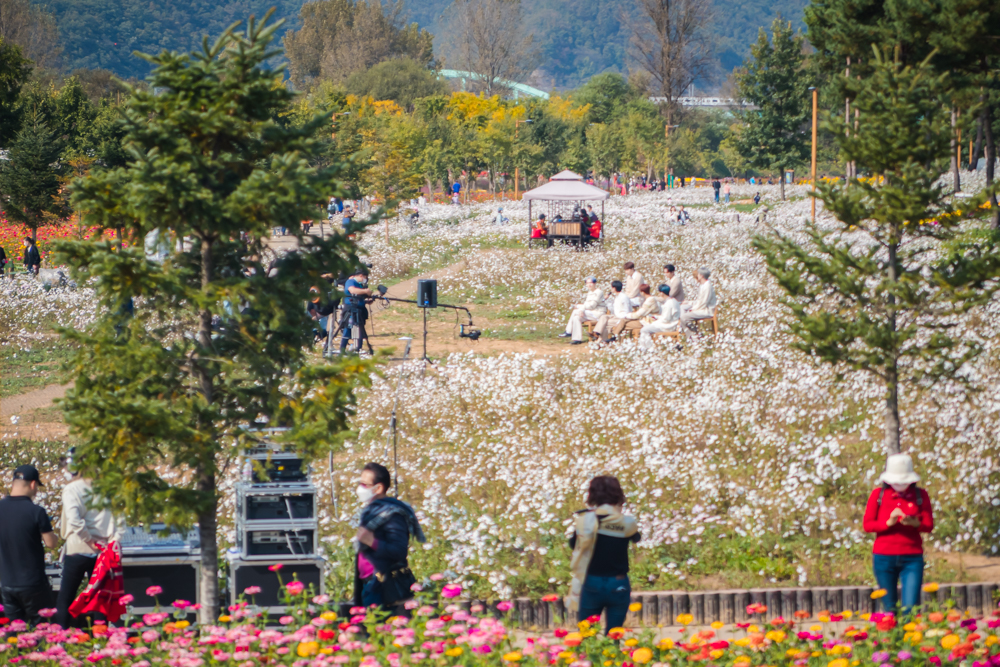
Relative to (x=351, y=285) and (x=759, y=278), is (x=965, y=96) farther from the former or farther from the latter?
(x=351, y=285)

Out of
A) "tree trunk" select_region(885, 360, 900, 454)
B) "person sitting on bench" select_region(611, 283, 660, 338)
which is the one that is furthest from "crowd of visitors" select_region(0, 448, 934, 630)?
"person sitting on bench" select_region(611, 283, 660, 338)

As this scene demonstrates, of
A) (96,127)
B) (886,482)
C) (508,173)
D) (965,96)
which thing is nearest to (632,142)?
(508,173)

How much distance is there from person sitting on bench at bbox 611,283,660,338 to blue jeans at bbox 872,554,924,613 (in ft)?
33.0

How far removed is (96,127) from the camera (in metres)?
42.0

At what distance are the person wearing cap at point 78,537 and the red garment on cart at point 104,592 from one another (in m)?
0.14

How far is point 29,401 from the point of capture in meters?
14.8

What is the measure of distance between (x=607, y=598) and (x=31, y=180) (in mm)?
31813

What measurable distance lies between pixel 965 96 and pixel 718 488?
1710 centimetres

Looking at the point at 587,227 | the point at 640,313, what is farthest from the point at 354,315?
the point at 587,227

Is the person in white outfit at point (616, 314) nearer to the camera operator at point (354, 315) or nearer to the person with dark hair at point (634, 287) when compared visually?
the person with dark hair at point (634, 287)

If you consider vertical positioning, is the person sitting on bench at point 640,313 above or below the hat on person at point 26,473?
above

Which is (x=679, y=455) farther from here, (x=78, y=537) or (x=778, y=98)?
(x=778, y=98)

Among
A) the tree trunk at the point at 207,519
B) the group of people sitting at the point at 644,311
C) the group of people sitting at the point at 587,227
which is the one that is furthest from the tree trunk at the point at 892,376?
the group of people sitting at the point at 587,227

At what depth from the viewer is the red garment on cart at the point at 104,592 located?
634 cm
